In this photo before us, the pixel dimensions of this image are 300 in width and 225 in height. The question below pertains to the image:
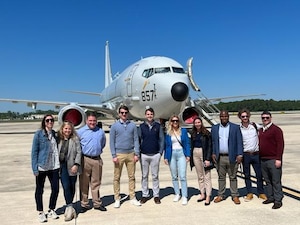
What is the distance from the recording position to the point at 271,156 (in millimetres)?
5188

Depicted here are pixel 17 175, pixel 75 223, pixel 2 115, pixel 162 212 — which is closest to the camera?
pixel 75 223

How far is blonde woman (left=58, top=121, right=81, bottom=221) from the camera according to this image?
15.6 feet

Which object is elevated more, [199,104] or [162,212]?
[199,104]

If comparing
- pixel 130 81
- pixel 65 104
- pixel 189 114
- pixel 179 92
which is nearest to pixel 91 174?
pixel 179 92

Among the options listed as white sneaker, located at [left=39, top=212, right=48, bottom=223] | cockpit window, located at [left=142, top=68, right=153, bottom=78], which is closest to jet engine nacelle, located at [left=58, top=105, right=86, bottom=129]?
cockpit window, located at [left=142, top=68, right=153, bottom=78]

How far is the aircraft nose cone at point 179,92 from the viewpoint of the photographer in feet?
42.9

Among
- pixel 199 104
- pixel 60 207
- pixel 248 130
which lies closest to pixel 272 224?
pixel 248 130

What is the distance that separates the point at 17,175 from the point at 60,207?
3.15m

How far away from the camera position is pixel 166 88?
44.0 ft

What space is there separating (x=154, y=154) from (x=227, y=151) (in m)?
1.22

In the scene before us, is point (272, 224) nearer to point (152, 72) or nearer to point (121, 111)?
point (121, 111)

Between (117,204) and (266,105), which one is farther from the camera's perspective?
(266,105)

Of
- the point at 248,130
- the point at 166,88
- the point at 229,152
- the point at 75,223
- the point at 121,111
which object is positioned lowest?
the point at 75,223

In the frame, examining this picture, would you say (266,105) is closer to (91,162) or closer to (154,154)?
(154,154)
